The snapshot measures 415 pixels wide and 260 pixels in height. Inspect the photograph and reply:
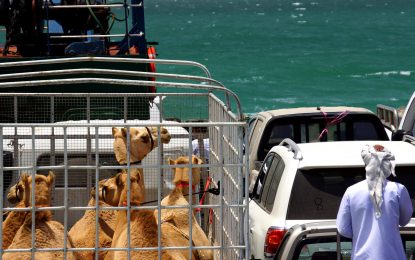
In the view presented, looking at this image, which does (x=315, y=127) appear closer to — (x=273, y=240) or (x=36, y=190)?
(x=273, y=240)

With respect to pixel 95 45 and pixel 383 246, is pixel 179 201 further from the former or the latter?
pixel 95 45

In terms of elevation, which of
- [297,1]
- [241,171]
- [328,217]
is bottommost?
[297,1]

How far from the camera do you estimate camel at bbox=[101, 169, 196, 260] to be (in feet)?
24.1

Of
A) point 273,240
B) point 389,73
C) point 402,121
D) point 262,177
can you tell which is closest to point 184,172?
point 273,240

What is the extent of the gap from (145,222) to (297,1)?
→ 5872 inches

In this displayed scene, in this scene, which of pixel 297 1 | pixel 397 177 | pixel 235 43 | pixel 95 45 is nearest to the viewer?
pixel 397 177

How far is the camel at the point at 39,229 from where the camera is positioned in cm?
724

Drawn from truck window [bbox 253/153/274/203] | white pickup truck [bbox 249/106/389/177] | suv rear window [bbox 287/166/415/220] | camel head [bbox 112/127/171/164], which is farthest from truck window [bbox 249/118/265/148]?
camel head [bbox 112/127/171/164]

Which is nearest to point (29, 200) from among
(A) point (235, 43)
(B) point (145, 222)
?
(B) point (145, 222)

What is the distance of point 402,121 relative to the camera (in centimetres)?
1337

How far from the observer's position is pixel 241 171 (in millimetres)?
7086

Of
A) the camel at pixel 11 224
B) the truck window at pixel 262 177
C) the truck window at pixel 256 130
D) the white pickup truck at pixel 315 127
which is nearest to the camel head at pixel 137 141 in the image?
the camel at pixel 11 224

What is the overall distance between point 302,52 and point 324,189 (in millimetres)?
59745

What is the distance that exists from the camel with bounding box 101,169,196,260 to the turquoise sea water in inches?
1362
